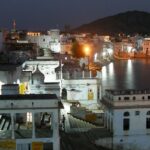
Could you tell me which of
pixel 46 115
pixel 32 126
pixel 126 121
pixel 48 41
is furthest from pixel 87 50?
pixel 32 126

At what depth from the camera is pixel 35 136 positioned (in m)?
9.75

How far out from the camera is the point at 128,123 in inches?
429

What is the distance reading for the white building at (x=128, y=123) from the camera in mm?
10852

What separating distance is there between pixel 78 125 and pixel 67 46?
96.4ft

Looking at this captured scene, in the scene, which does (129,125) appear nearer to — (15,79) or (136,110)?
A: (136,110)

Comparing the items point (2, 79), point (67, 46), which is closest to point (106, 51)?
point (67, 46)

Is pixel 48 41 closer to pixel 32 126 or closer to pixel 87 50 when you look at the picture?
pixel 87 50

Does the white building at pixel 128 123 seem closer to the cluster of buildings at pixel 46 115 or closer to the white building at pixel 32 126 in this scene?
the cluster of buildings at pixel 46 115

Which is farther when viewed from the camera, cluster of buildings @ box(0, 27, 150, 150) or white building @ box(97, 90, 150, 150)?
white building @ box(97, 90, 150, 150)

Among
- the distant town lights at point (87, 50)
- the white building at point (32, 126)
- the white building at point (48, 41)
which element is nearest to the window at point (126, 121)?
the white building at point (32, 126)

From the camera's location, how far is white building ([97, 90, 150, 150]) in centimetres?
1085

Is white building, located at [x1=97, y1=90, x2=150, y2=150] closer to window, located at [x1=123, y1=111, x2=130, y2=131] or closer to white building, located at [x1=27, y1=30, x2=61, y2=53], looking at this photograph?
window, located at [x1=123, y1=111, x2=130, y2=131]

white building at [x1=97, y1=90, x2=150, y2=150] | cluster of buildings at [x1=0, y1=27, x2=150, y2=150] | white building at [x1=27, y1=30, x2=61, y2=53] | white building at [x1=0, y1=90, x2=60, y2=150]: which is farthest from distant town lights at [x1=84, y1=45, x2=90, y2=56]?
white building at [x1=0, y1=90, x2=60, y2=150]

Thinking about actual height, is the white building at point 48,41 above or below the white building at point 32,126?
above
